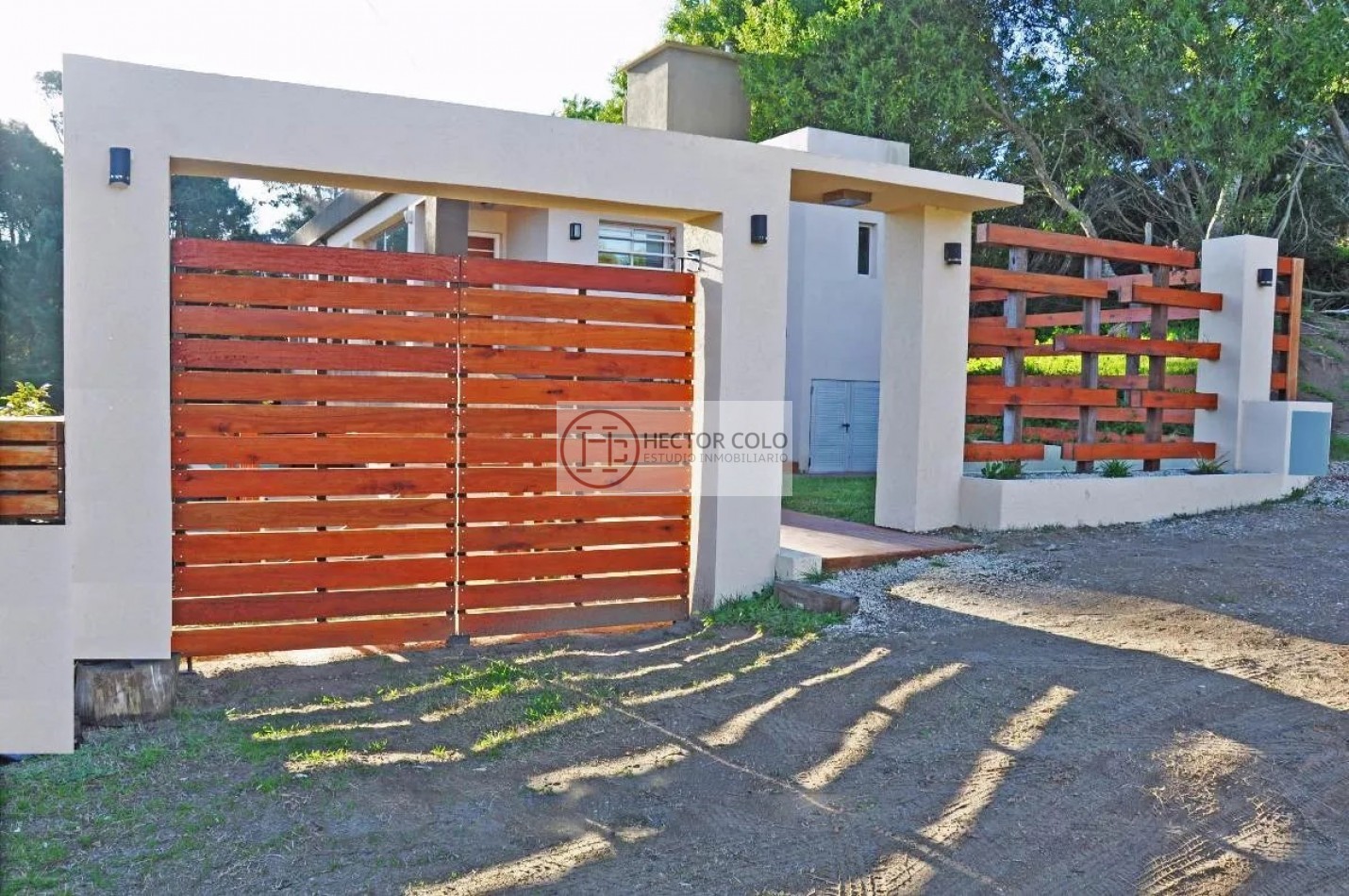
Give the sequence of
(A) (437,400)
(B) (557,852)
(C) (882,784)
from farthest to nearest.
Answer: (A) (437,400)
(C) (882,784)
(B) (557,852)

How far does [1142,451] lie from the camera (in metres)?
9.99

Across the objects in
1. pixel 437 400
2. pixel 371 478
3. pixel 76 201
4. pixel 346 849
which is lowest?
pixel 346 849

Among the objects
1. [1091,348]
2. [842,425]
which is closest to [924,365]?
[1091,348]

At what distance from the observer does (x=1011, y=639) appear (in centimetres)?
592

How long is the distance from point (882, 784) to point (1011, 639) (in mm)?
2144

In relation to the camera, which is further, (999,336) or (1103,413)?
(1103,413)

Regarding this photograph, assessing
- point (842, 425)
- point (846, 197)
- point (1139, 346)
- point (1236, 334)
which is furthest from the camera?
point (842, 425)

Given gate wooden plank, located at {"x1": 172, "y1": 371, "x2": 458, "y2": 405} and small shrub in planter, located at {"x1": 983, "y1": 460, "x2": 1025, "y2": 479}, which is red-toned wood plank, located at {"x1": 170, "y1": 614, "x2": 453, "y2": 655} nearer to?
gate wooden plank, located at {"x1": 172, "y1": 371, "x2": 458, "y2": 405}

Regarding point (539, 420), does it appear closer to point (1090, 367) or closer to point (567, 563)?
point (567, 563)

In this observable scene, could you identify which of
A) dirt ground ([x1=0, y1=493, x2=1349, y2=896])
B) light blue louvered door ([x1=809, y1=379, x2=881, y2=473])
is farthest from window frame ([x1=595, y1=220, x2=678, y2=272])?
dirt ground ([x1=0, y1=493, x2=1349, y2=896])

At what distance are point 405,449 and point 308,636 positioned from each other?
1.19m

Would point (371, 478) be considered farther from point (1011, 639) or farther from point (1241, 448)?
point (1241, 448)

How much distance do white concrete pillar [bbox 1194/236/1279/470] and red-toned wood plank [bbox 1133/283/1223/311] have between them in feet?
0.41

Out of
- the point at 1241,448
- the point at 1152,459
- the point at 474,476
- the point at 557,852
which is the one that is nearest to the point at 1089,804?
the point at 557,852
